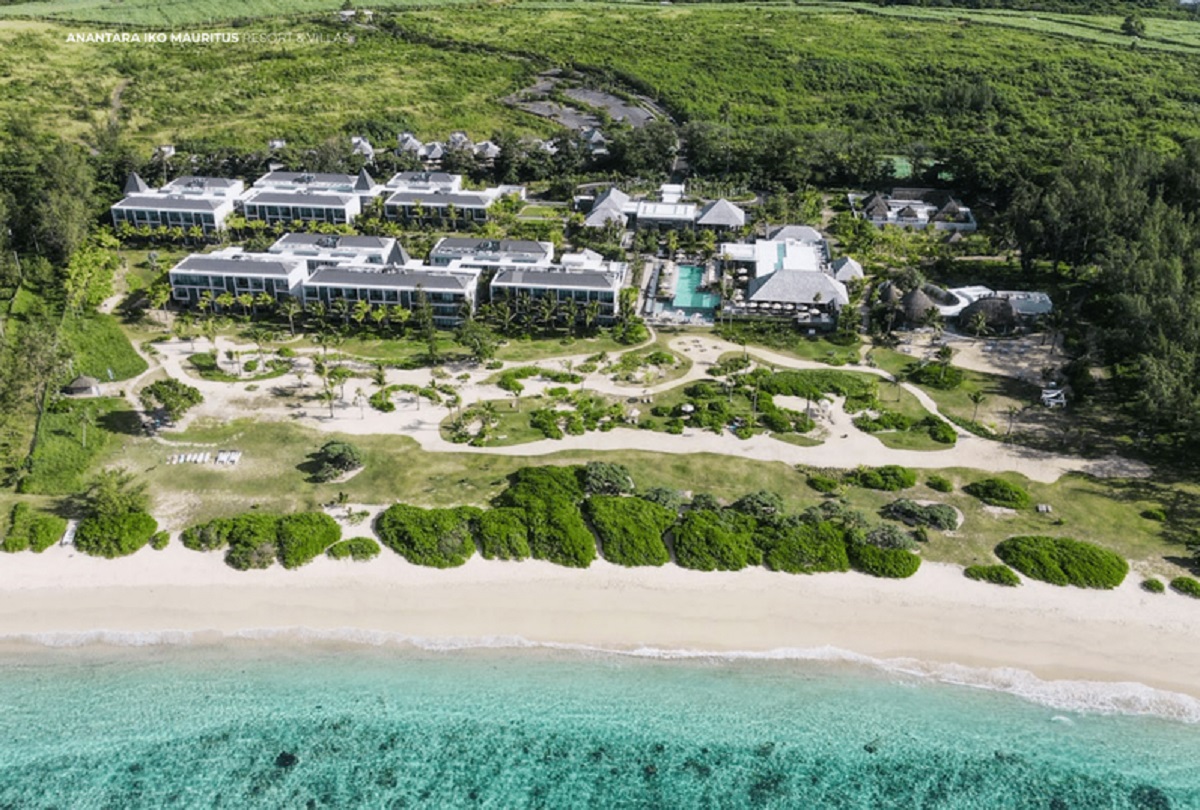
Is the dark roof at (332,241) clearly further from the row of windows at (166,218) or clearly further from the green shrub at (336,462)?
the green shrub at (336,462)

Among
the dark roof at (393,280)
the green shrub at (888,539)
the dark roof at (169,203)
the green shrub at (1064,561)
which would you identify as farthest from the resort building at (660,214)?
the green shrub at (1064,561)

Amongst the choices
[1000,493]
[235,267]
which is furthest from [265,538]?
[1000,493]

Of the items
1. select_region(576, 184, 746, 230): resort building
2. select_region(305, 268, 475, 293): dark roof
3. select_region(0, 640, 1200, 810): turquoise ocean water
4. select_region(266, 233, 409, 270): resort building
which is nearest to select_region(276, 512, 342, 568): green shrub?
select_region(0, 640, 1200, 810): turquoise ocean water

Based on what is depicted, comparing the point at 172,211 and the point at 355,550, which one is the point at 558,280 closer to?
the point at 355,550

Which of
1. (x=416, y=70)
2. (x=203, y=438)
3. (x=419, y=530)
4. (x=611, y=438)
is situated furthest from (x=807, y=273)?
(x=416, y=70)

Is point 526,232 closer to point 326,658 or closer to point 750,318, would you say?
point 750,318

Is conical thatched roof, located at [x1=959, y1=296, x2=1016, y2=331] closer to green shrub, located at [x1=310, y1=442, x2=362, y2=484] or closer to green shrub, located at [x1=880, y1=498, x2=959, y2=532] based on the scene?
green shrub, located at [x1=880, y1=498, x2=959, y2=532]
